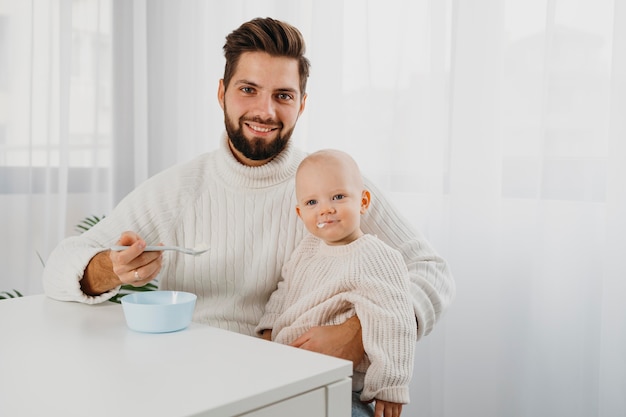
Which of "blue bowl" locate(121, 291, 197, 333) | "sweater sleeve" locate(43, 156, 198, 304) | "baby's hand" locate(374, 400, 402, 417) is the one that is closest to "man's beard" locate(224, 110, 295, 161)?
"sweater sleeve" locate(43, 156, 198, 304)

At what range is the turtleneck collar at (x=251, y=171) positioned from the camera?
1454mm

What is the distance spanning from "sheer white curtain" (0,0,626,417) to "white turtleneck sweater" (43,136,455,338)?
1.52ft

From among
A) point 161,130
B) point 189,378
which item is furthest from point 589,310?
point 161,130

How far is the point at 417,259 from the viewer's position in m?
1.39

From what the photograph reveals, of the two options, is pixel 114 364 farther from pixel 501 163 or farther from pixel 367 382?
pixel 501 163

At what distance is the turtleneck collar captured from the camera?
1454 millimetres

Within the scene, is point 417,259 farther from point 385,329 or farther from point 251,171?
point 251,171

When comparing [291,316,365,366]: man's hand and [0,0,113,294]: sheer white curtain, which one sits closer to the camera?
[291,316,365,366]: man's hand

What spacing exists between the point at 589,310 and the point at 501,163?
472mm

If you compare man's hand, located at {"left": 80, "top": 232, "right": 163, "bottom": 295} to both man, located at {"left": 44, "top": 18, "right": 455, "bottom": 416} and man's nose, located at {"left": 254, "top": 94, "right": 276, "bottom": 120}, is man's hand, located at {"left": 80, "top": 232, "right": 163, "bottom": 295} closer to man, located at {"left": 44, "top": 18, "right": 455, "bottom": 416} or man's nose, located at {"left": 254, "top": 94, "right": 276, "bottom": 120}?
man, located at {"left": 44, "top": 18, "right": 455, "bottom": 416}

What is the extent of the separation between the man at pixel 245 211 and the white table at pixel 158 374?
377 millimetres

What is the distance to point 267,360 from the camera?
2.78ft

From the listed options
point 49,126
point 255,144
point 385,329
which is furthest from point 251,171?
point 49,126

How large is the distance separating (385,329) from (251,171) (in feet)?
1.75
